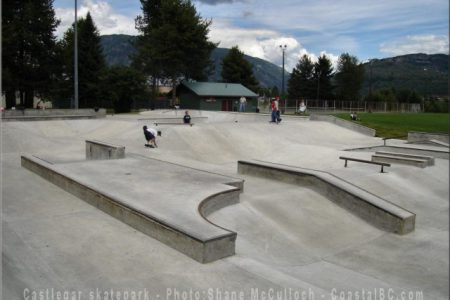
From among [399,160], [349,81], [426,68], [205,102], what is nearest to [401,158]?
[399,160]

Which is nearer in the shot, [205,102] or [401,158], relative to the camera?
[401,158]

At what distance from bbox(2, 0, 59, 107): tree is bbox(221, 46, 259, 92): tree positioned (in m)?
26.9

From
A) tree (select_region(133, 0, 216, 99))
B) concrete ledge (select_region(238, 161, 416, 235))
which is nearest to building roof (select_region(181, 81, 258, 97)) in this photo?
tree (select_region(133, 0, 216, 99))

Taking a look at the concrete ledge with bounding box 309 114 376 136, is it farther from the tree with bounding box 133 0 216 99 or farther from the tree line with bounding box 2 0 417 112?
the tree with bounding box 133 0 216 99

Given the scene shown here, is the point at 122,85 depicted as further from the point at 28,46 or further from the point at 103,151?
the point at 103,151

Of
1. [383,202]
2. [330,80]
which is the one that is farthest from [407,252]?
[330,80]

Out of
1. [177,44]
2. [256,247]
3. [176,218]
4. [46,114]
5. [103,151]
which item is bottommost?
[256,247]

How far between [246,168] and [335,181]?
3.18 m

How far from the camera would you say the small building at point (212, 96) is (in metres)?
46.4

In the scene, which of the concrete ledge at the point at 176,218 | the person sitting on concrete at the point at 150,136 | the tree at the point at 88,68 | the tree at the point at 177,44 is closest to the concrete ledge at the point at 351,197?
the concrete ledge at the point at 176,218

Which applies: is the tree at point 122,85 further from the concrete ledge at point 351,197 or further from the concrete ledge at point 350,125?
the concrete ledge at point 351,197

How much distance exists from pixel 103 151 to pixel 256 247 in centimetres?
807

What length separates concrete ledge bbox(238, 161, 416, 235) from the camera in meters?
7.54

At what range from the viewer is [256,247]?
6340mm
